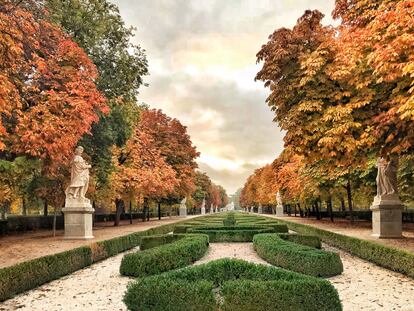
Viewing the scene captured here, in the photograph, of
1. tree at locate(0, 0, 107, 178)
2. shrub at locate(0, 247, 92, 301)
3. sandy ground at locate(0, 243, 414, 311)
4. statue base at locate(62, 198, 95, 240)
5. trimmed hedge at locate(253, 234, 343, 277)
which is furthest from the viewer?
statue base at locate(62, 198, 95, 240)

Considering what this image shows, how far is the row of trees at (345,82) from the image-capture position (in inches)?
447

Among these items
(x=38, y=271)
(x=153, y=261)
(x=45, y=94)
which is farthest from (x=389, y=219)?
(x=45, y=94)

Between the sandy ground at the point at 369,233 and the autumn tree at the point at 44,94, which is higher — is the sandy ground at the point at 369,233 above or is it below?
below

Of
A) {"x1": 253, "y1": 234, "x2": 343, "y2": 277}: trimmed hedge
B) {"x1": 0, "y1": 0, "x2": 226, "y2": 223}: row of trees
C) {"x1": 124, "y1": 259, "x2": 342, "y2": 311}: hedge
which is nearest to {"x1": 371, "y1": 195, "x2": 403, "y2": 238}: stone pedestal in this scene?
{"x1": 253, "y1": 234, "x2": 343, "y2": 277}: trimmed hedge

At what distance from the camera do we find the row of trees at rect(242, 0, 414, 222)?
37.2ft

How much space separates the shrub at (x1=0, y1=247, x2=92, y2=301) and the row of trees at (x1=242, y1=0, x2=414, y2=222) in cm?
824

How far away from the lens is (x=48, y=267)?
10.2 metres

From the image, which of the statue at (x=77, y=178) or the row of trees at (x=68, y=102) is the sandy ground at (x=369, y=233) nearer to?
the row of trees at (x=68, y=102)

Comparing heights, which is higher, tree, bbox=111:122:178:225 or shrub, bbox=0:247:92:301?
tree, bbox=111:122:178:225

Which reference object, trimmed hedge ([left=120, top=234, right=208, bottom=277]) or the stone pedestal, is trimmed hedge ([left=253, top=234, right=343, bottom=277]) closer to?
trimmed hedge ([left=120, top=234, right=208, bottom=277])

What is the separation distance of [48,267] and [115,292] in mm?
2300

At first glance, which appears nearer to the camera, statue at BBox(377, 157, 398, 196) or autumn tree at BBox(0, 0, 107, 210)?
autumn tree at BBox(0, 0, 107, 210)

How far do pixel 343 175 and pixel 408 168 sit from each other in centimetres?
429

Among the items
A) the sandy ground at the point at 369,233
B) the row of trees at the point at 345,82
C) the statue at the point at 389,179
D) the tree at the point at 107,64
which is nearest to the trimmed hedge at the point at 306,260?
the sandy ground at the point at 369,233
